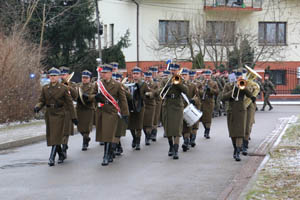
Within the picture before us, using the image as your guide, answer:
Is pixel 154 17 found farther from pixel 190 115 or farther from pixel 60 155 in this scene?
pixel 60 155

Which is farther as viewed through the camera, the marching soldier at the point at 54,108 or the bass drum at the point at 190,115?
the bass drum at the point at 190,115

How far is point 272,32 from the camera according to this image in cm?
4241

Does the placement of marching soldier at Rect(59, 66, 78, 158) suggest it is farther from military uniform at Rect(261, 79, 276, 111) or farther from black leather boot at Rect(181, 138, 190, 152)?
military uniform at Rect(261, 79, 276, 111)

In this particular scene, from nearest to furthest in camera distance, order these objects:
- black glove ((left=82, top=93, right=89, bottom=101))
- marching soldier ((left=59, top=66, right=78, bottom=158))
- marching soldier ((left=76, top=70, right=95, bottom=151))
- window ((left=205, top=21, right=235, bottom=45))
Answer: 1. marching soldier ((left=59, top=66, right=78, bottom=158))
2. black glove ((left=82, top=93, right=89, bottom=101))
3. marching soldier ((left=76, top=70, right=95, bottom=151))
4. window ((left=205, top=21, right=235, bottom=45))

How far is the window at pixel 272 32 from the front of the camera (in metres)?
41.0

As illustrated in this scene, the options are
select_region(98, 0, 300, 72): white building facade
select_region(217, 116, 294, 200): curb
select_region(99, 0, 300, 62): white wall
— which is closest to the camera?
select_region(217, 116, 294, 200): curb

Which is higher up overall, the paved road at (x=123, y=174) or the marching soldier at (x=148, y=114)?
the marching soldier at (x=148, y=114)

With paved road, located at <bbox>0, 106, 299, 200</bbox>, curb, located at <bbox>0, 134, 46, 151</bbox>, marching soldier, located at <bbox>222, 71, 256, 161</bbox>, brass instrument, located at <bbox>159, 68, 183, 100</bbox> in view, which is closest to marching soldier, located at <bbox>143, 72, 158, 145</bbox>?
paved road, located at <bbox>0, 106, 299, 200</bbox>

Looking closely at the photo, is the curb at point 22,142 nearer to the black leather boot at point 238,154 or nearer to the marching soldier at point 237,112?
the marching soldier at point 237,112

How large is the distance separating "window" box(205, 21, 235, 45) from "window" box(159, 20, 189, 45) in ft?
5.55

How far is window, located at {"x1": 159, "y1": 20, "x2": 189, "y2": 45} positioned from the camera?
3675 cm

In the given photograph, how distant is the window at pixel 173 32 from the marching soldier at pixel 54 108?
25.3 metres

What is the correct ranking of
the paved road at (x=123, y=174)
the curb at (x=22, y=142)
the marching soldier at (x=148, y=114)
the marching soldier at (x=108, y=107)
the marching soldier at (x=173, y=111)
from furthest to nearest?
the marching soldier at (x=148, y=114), the curb at (x=22, y=142), the marching soldier at (x=173, y=111), the marching soldier at (x=108, y=107), the paved road at (x=123, y=174)

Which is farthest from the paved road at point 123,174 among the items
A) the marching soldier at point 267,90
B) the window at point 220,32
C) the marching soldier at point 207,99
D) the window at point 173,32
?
the window at point 173,32
